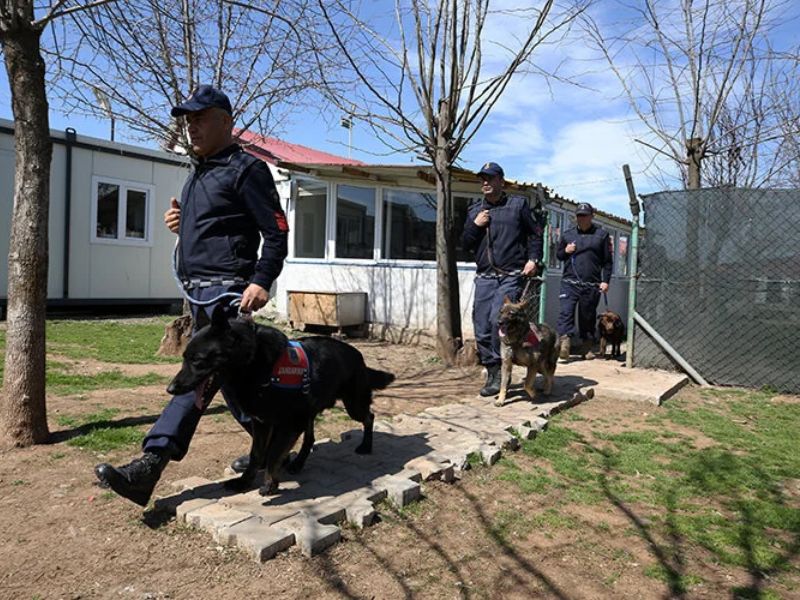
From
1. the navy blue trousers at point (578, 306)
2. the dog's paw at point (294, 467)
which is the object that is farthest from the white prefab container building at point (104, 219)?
the dog's paw at point (294, 467)

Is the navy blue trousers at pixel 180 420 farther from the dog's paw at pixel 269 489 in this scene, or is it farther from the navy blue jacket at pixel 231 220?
the dog's paw at pixel 269 489

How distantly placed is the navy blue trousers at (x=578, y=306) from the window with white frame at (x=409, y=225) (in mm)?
2522

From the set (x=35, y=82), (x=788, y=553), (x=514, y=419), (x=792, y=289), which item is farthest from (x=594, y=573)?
(x=792, y=289)

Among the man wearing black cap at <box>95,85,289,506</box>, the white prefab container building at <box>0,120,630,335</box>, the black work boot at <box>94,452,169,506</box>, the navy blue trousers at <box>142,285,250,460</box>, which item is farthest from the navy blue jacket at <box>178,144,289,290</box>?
the white prefab container building at <box>0,120,630,335</box>

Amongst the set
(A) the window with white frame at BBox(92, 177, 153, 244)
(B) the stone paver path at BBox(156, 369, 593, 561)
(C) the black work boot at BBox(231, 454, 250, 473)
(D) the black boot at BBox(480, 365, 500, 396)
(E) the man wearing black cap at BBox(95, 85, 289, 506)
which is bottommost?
(B) the stone paver path at BBox(156, 369, 593, 561)

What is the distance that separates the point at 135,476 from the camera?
268 cm

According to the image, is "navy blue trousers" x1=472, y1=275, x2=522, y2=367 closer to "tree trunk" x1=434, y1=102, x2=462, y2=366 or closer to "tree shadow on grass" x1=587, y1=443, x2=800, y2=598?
"tree shadow on grass" x1=587, y1=443, x2=800, y2=598

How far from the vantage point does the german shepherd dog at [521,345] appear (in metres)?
5.38

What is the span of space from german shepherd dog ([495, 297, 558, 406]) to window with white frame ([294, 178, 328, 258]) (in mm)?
6440

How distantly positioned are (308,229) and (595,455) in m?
8.40

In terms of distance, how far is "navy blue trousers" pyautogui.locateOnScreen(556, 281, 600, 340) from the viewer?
841 cm

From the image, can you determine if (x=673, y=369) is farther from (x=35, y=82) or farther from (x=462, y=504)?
(x=35, y=82)

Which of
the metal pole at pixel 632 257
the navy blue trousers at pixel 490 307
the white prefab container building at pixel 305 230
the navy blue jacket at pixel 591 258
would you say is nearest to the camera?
the navy blue trousers at pixel 490 307

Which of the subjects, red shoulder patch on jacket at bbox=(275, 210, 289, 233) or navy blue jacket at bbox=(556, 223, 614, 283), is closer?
red shoulder patch on jacket at bbox=(275, 210, 289, 233)
